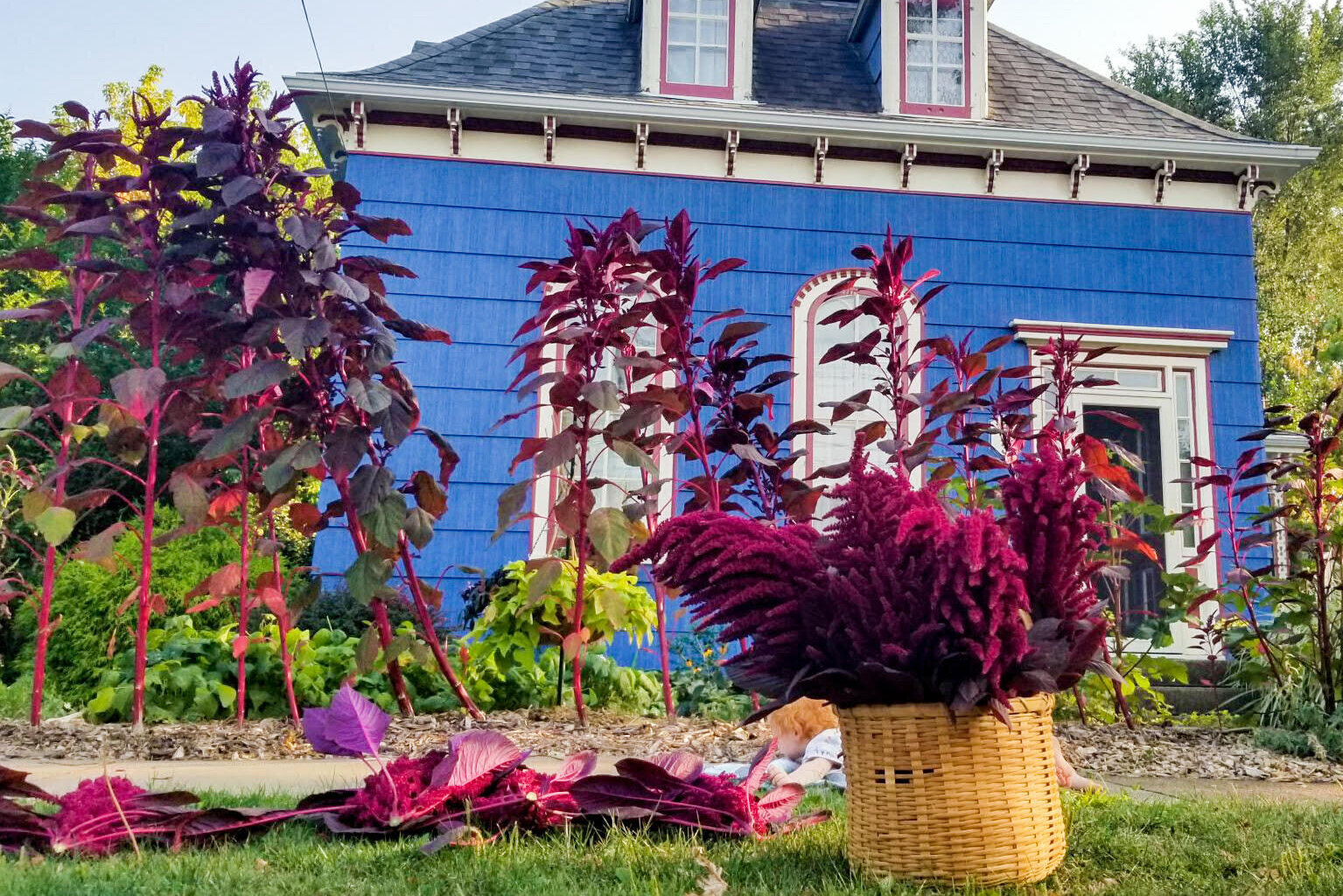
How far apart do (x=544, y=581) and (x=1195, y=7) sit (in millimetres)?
24001

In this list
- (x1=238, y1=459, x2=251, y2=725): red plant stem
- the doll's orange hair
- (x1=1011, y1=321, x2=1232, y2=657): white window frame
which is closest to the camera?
the doll's orange hair

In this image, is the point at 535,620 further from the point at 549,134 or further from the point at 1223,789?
the point at 549,134

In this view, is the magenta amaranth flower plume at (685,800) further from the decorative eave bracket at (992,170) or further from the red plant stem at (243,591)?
the decorative eave bracket at (992,170)

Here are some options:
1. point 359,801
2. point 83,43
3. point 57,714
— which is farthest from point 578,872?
point 83,43

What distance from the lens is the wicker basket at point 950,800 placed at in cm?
182

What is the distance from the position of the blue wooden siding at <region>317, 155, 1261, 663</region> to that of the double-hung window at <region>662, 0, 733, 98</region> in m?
0.84

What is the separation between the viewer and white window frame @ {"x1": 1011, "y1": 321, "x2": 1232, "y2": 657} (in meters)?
8.00

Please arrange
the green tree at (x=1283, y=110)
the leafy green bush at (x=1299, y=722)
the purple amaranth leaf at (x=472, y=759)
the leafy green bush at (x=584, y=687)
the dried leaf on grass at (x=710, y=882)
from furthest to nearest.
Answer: the green tree at (x=1283, y=110)
the leafy green bush at (x=584, y=687)
the leafy green bush at (x=1299, y=722)
the purple amaranth leaf at (x=472, y=759)
the dried leaf on grass at (x=710, y=882)

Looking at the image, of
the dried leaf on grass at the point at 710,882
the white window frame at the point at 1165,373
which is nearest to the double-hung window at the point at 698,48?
the white window frame at the point at 1165,373

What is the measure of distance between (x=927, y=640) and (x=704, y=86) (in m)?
7.25

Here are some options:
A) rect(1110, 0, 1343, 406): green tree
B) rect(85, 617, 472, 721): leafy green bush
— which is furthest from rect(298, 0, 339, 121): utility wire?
rect(1110, 0, 1343, 406): green tree

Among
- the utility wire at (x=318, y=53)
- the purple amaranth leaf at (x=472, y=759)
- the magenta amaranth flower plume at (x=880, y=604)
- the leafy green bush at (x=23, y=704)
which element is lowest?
the leafy green bush at (x=23, y=704)

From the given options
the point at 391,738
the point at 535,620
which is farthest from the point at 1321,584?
the point at 391,738

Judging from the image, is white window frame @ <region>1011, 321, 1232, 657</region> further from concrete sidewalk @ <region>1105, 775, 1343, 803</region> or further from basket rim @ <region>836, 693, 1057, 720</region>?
basket rim @ <region>836, 693, 1057, 720</region>
